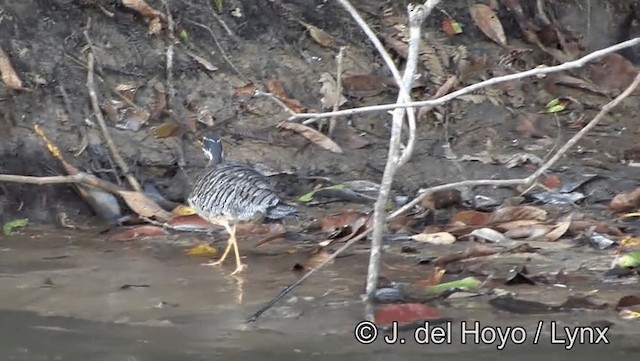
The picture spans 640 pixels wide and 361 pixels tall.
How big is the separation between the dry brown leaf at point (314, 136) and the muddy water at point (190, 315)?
174 cm

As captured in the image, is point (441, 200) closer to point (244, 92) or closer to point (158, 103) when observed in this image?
point (244, 92)

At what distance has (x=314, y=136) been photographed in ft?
25.3

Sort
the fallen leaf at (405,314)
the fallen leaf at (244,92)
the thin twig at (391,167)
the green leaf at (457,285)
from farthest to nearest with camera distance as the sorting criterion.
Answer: the fallen leaf at (244,92), the green leaf at (457,285), the thin twig at (391,167), the fallen leaf at (405,314)

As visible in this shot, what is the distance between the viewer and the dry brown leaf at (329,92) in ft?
26.6

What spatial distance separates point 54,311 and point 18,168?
2.37 meters

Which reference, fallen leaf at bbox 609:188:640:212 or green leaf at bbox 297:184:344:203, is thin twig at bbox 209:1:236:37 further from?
fallen leaf at bbox 609:188:640:212

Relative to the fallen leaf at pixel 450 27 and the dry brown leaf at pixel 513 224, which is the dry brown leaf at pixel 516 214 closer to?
the dry brown leaf at pixel 513 224

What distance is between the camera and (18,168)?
7.11 m

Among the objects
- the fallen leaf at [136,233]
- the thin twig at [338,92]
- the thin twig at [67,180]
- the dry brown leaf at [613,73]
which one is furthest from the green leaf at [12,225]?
the dry brown leaf at [613,73]

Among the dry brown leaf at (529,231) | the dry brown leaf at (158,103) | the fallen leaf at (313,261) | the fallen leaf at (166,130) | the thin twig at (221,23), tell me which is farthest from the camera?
the thin twig at (221,23)

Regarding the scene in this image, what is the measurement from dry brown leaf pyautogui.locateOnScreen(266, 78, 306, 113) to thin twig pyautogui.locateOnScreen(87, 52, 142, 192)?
1.32 meters

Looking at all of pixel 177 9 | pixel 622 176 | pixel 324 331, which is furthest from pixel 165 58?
pixel 324 331

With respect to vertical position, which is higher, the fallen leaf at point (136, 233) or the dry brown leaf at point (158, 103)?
the dry brown leaf at point (158, 103)

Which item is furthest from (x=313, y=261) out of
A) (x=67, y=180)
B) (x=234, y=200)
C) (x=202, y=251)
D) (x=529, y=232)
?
(x=67, y=180)
